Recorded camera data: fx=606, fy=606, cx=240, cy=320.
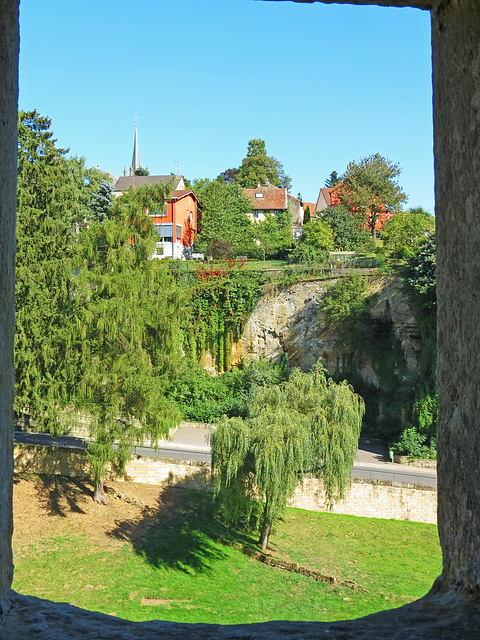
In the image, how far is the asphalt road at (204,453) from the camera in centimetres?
1962

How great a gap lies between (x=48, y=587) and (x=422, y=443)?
45.0ft

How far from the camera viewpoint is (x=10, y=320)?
257 centimetres

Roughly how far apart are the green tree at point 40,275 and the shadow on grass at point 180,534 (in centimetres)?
417

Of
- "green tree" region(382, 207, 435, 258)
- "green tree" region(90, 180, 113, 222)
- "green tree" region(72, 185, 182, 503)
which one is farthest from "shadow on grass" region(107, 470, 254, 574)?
"green tree" region(90, 180, 113, 222)

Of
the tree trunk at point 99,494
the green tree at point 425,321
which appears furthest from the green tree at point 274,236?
the tree trunk at point 99,494

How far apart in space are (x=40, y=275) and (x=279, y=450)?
31.6 ft

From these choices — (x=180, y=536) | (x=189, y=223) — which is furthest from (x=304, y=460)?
(x=189, y=223)

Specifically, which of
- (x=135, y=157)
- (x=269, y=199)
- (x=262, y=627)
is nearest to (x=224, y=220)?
(x=269, y=199)

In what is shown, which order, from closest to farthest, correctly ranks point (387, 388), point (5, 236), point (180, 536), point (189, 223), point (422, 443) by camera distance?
point (5, 236)
point (180, 536)
point (422, 443)
point (387, 388)
point (189, 223)

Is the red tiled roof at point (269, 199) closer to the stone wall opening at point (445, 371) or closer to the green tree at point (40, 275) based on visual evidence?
the green tree at point (40, 275)

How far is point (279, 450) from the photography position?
50.6ft

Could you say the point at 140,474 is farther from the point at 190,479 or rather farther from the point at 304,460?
the point at 304,460

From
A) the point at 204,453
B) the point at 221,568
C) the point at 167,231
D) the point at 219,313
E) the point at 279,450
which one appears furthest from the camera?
the point at 167,231

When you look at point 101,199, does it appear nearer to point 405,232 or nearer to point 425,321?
point 405,232
